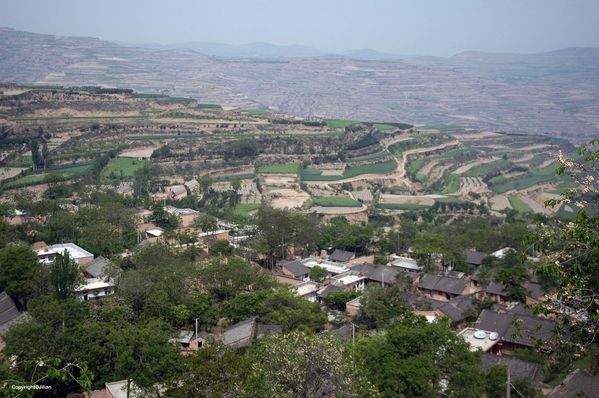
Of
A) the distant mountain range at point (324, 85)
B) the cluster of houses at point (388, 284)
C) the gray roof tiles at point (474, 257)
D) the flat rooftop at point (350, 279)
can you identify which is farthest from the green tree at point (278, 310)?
the distant mountain range at point (324, 85)

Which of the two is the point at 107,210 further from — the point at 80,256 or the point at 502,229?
the point at 502,229

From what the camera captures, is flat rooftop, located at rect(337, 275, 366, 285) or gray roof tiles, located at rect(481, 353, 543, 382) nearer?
gray roof tiles, located at rect(481, 353, 543, 382)

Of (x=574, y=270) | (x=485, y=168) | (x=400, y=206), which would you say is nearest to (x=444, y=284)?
(x=400, y=206)

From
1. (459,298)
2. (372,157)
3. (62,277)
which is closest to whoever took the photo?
(62,277)

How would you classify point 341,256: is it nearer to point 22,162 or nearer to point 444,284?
point 444,284

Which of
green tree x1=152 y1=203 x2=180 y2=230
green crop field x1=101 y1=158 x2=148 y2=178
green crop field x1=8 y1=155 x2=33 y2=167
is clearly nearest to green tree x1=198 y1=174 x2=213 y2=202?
green crop field x1=101 y1=158 x2=148 y2=178

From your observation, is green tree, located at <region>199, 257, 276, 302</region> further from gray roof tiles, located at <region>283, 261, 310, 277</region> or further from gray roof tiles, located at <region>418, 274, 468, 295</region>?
gray roof tiles, located at <region>418, 274, 468, 295</region>

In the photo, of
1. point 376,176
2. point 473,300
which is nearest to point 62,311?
point 473,300
